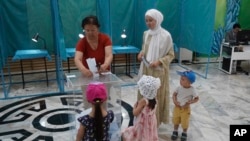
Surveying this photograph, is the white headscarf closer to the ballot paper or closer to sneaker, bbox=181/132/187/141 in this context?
the ballot paper

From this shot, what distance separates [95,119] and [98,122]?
0.03 m

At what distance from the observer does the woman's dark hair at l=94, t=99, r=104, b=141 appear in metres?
1.46

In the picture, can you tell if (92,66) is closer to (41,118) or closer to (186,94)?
(186,94)

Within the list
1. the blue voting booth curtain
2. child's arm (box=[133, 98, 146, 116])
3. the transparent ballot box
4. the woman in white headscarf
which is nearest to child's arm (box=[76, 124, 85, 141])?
the transparent ballot box

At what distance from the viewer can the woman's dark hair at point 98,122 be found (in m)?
1.46

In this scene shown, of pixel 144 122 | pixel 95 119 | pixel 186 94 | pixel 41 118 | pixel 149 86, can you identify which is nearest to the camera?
pixel 95 119

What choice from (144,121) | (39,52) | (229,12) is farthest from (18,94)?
(229,12)

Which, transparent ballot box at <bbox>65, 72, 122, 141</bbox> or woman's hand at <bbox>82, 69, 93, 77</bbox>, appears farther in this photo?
woman's hand at <bbox>82, 69, 93, 77</bbox>

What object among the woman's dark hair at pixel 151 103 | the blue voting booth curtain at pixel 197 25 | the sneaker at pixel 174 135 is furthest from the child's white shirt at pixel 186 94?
the blue voting booth curtain at pixel 197 25

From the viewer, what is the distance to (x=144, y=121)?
75.5 inches

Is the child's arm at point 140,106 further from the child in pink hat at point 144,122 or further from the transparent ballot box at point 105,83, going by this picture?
the transparent ballot box at point 105,83

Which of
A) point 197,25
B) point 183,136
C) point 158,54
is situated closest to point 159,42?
point 158,54

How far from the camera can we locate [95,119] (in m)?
1.48

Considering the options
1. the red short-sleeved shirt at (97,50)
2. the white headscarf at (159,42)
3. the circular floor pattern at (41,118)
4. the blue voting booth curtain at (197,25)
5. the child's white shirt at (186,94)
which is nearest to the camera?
the red short-sleeved shirt at (97,50)
